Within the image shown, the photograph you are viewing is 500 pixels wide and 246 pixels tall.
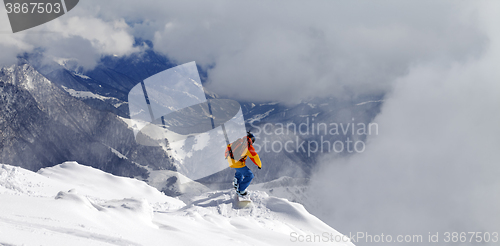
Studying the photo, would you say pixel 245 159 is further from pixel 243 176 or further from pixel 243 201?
pixel 243 201

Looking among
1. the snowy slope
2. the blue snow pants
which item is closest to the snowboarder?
the blue snow pants

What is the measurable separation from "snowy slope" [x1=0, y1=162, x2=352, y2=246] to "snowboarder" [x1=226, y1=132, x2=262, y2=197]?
2661 mm

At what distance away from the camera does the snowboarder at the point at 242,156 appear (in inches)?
823

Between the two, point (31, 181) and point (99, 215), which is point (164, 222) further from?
point (31, 181)

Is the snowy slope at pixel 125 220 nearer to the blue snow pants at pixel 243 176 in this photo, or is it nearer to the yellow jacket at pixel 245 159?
the blue snow pants at pixel 243 176

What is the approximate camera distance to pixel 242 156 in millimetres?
20984

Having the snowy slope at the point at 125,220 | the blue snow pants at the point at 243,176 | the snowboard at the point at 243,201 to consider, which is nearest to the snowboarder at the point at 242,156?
the blue snow pants at the point at 243,176

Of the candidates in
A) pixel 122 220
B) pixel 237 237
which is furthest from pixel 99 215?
pixel 237 237

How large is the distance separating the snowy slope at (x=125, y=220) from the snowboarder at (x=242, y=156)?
8.73 feet

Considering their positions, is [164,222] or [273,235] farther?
[273,235]

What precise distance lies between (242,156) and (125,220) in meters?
9.49

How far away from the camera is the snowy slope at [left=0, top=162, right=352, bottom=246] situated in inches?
402

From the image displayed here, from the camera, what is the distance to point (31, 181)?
24.0 metres

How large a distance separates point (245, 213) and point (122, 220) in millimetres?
11848
